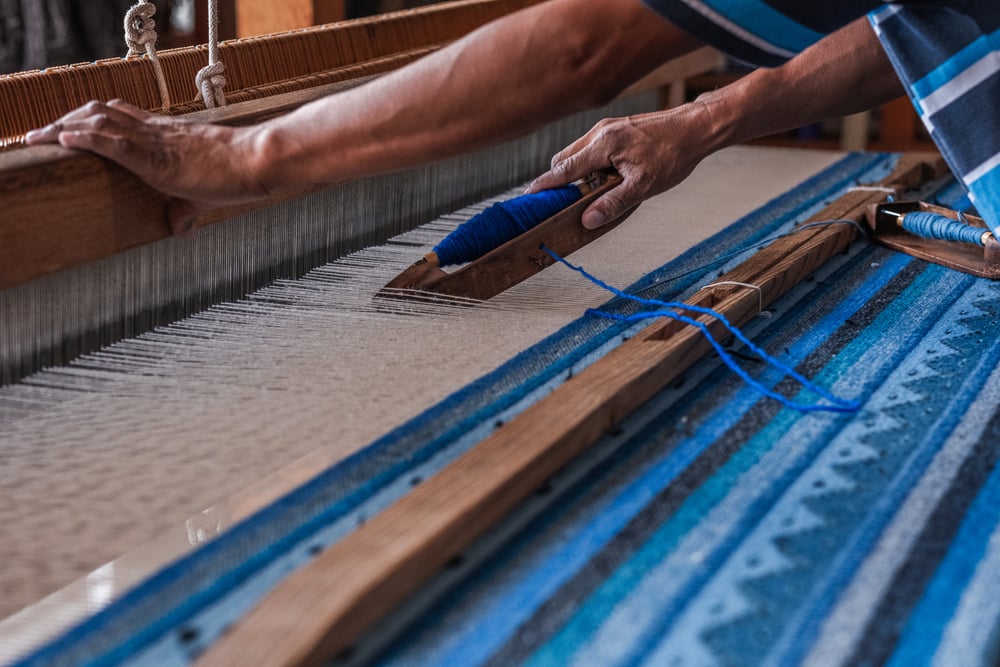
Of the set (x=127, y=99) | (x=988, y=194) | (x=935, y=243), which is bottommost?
(x=935, y=243)

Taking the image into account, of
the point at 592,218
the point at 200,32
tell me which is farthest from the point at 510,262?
the point at 200,32

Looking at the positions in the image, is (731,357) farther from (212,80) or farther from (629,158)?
(212,80)

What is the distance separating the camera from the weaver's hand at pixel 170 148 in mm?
1146

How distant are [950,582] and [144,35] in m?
1.25

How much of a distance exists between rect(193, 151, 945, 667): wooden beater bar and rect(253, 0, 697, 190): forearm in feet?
0.90

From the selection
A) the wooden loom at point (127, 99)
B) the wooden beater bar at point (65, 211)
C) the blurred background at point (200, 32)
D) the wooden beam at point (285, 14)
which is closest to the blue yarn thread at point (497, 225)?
the wooden loom at point (127, 99)

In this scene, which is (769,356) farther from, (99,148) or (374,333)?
(99,148)

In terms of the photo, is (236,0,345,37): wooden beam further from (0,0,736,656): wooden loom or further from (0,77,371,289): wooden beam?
(0,77,371,289): wooden beam

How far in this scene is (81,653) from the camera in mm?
720

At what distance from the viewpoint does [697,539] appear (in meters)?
0.87

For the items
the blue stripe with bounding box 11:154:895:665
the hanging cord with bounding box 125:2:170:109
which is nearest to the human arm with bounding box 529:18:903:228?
the blue stripe with bounding box 11:154:895:665

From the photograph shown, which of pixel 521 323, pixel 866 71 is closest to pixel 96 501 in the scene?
pixel 521 323

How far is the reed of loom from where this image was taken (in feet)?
3.69

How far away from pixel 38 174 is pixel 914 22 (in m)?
0.94
